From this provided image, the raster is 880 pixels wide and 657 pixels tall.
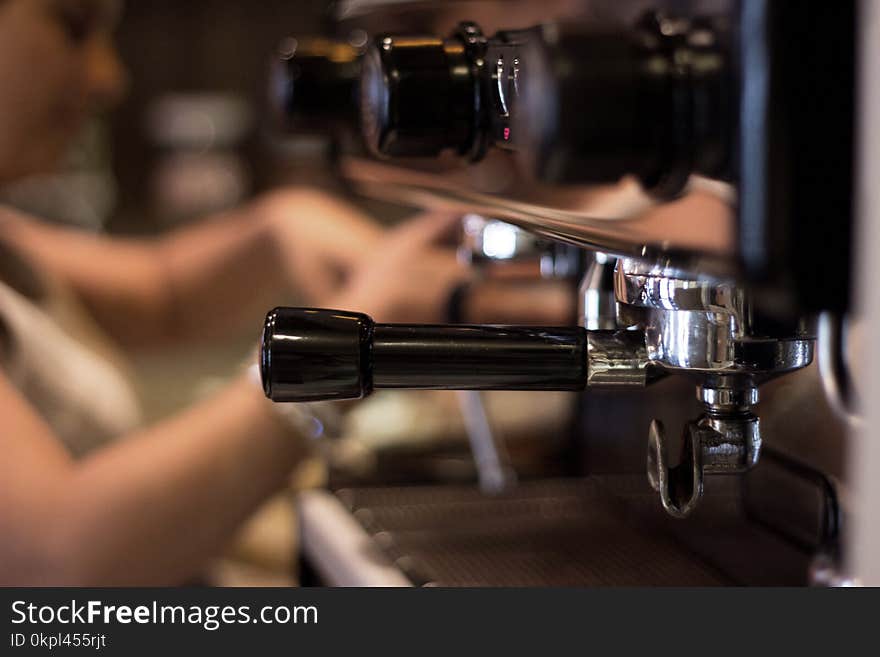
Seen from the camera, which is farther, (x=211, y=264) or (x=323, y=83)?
(x=211, y=264)

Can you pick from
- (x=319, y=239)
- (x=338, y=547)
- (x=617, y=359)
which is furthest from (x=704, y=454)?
(x=319, y=239)

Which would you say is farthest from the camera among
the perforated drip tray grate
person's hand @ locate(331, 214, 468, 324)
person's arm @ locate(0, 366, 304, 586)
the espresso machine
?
person's hand @ locate(331, 214, 468, 324)

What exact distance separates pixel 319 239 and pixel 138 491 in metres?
0.39

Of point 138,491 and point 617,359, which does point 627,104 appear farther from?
point 138,491

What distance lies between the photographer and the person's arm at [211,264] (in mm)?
946

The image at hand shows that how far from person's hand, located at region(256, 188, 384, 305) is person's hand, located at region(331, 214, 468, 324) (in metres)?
0.18

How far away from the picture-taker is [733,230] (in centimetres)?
20

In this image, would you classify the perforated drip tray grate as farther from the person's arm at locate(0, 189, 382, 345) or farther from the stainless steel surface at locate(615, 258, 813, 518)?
the person's arm at locate(0, 189, 382, 345)

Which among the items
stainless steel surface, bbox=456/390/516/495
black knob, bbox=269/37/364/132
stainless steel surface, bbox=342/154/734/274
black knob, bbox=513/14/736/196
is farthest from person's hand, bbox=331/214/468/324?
black knob, bbox=513/14/736/196

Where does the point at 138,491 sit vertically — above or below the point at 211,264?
below

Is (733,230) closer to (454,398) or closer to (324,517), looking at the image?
(324,517)

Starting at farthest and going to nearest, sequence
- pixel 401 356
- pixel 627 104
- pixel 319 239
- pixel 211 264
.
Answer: pixel 211 264, pixel 319 239, pixel 401 356, pixel 627 104

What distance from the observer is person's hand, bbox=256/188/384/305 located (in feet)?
3.02

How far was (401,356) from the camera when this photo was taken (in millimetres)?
309
